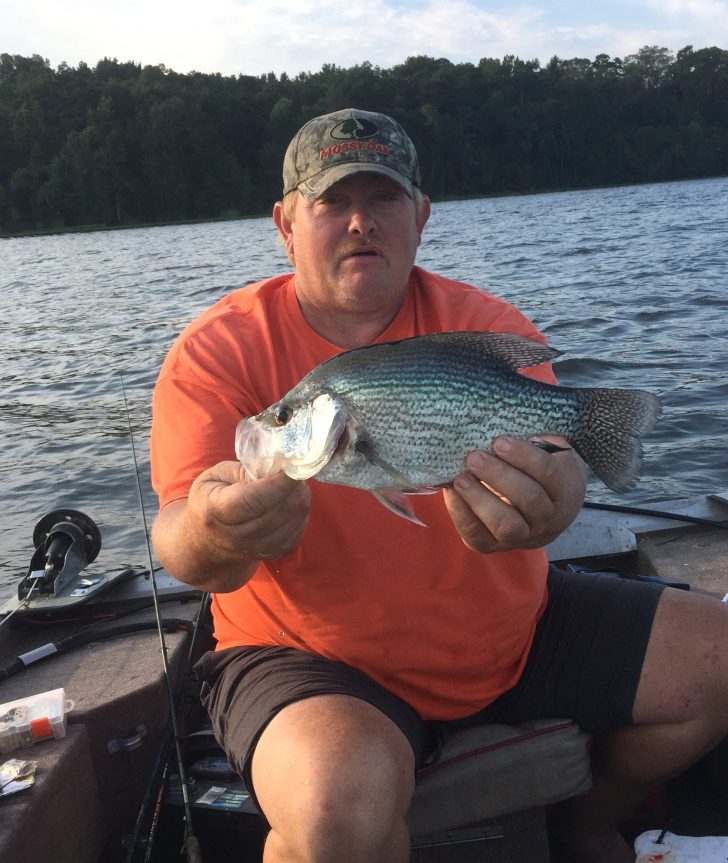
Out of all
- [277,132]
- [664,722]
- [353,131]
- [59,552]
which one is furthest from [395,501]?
[277,132]

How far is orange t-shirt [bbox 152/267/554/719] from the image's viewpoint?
278 centimetres

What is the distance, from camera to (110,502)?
27.9 ft

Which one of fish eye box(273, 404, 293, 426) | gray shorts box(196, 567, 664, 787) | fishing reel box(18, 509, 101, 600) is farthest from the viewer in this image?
fishing reel box(18, 509, 101, 600)

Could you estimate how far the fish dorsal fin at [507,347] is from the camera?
8.36 feet

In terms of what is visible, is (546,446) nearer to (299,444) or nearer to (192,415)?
(299,444)

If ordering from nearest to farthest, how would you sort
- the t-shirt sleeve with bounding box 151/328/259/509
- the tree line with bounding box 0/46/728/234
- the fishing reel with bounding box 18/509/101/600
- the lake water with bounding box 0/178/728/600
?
the t-shirt sleeve with bounding box 151/328/259/509, the fishing reel with bounding box 18/509/101/600, the lake water with bounding box 0/178/728/600, the tree line with bounding box 0/46/728/234

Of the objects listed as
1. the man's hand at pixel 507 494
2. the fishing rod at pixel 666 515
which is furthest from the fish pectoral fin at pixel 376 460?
the fishing rod at pixel 666 515

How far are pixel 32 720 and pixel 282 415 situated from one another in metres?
Result: 1.51

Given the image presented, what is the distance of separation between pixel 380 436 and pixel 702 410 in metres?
7.87

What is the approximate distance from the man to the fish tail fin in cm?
12

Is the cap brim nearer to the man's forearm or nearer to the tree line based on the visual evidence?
the man's forearm

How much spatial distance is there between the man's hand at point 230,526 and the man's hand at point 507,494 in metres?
0.47

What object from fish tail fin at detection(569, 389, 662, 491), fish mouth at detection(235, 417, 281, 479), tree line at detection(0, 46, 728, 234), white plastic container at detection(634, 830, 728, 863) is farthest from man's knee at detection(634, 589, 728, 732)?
tree line at detection(0, 46, 728, 234)

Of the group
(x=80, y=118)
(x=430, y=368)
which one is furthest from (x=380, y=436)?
(x=80, y=118)
